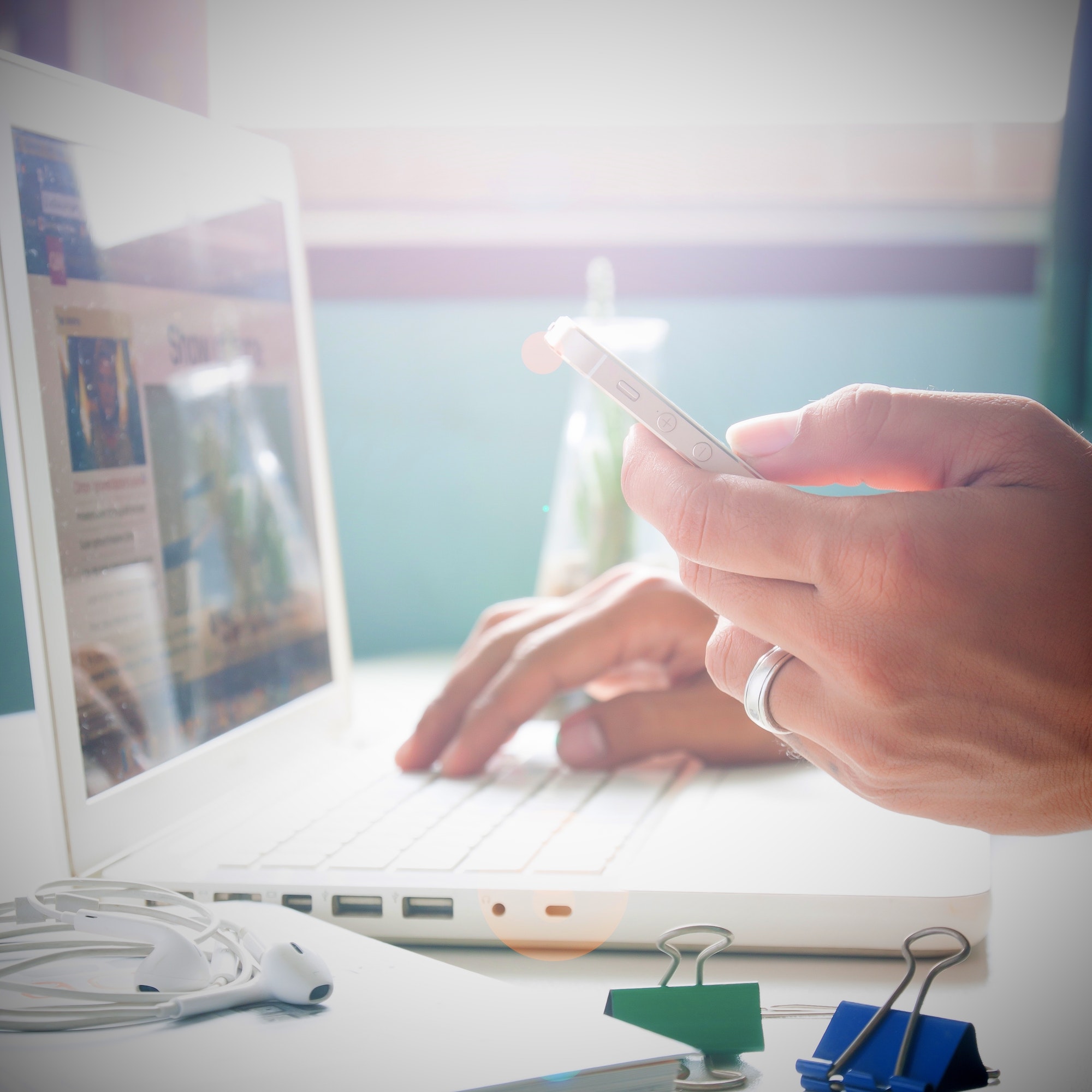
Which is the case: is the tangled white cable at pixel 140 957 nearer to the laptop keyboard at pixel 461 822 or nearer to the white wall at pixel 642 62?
the laptop keyboard at pixel 461 822

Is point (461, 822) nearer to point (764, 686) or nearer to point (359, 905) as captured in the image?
point (359, 905)

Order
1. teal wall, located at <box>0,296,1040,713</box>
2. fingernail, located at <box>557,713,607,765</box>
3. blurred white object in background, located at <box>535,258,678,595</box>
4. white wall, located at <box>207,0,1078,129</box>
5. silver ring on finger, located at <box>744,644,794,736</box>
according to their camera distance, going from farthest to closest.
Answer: teal wall, located at <box>0,296,1040,713</box>, white wall, located at <box>207,0,1078,129</box>, blurred white object in background, located at <box>535,258,678,595</box>, fingernail, located at <box>557,713,607,765</box>, silver ring on finger, located at <box>744,644,794,736</box>

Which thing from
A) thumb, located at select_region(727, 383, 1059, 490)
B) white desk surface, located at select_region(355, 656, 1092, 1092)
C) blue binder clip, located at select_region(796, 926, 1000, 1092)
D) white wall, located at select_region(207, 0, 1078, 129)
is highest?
white wall, located at select_region(207, 0, 1078, 129)

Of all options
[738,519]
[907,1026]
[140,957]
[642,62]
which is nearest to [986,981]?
[907,1026]

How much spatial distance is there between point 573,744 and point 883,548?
0.33 meters

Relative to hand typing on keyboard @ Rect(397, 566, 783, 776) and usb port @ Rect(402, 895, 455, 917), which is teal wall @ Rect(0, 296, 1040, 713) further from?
usb port @ Rect(402, 895, 455, 917)

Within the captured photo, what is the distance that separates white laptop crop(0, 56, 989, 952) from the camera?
0.42 m

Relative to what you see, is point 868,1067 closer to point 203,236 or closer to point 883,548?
point 883,548

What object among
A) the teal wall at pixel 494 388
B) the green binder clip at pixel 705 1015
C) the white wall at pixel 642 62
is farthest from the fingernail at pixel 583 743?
the white wall at pixel 642 62

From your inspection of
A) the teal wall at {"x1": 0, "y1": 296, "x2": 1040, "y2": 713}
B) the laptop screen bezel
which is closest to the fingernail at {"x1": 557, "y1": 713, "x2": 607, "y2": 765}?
the laptop screen bezel

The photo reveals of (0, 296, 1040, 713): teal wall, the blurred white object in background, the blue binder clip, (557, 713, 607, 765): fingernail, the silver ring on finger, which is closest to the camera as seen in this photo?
the blue binder clip

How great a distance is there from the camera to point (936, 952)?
40 cm

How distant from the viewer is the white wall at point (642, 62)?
1.21m

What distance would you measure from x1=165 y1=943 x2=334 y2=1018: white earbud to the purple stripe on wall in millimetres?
1096
